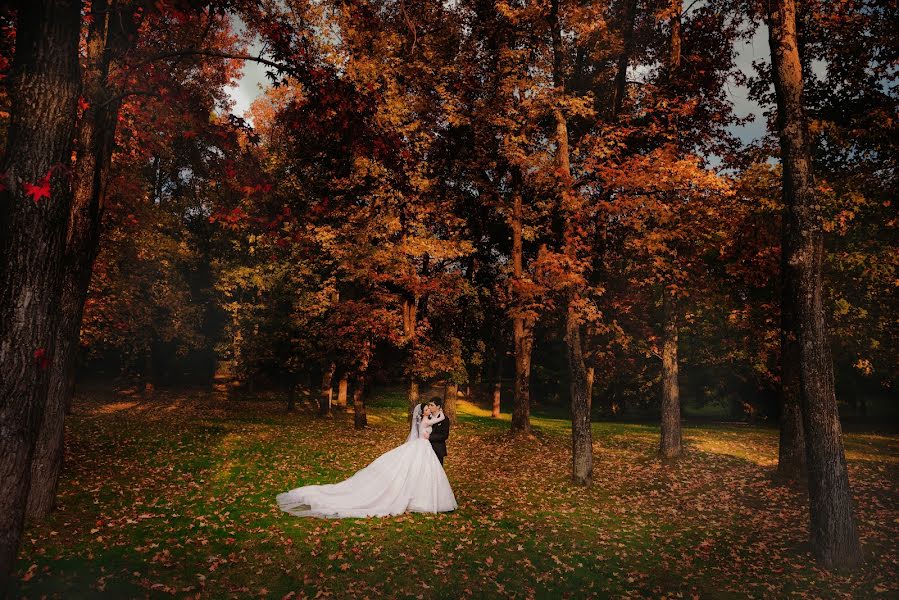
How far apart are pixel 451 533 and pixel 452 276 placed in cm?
1484

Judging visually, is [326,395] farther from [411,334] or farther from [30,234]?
[30,234]

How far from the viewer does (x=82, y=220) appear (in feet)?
31.9

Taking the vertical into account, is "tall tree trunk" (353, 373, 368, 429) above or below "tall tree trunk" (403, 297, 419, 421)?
below

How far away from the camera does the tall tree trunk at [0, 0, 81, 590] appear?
5125 millimetres

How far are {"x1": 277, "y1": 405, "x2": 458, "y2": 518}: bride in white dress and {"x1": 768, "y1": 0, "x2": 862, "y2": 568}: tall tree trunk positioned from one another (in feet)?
22.3

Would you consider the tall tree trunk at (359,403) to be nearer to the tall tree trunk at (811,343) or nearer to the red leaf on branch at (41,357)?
the tall tree trunk at (811,343)

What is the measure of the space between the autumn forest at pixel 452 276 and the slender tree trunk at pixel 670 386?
10 cm

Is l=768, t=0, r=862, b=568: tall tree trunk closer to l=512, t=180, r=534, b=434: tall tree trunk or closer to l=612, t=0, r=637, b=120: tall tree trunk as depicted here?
l=612, t=0, r=637, b=120: tall tree trunk

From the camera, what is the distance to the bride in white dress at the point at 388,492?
10898 mm

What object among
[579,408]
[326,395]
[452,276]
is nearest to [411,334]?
[452,276]

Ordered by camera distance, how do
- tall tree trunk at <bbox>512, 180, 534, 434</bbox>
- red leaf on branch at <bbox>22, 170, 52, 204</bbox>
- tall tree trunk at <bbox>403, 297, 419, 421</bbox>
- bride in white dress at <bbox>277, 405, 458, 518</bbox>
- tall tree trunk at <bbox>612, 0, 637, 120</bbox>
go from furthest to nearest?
tall tree trunk at <bbox>403, 297, 419, 421</bbox>
tall tree trunk at <bbox>512, 180, 534, 434</bbox>
tall tree trunk at <bbox>612, 0, 637, 120</bbox>
bride in white dress at <bbox>277, 405, 458, 518</bbox>
red leaf on branch at <bbox>22, 170, 52, 204</bbox>

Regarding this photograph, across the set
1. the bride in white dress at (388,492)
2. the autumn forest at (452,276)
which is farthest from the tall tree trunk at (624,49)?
the bride in white dress at (388,492)

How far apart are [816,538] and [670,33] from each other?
1579 centimetres

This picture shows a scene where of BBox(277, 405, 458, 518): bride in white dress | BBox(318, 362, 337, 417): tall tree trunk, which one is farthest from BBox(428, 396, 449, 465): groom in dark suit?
BBox(318, 362, 337, 417): tall tree trunk
